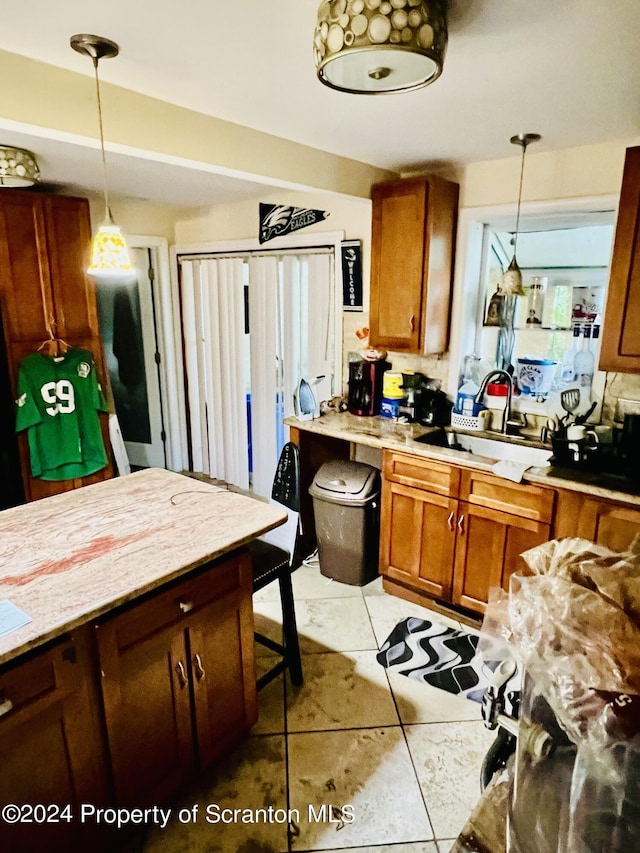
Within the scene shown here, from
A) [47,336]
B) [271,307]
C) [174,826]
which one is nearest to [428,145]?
[271,307]

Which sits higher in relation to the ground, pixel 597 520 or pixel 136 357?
pixel 136 357

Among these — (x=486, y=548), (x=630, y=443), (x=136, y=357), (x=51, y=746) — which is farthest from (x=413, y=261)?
(x=136, y=357)

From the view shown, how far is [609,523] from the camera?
2.20m

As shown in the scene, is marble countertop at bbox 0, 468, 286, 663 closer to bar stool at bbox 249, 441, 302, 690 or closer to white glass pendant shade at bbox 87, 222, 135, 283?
bar stool at bbox 249, 441, 302, 690

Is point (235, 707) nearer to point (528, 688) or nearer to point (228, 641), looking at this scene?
point (228, 641)

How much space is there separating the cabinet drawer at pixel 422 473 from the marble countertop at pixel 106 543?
3.45 ft

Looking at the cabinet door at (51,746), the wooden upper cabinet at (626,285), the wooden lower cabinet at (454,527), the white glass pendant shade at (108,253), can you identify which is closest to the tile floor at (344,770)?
the cabinet door at (51,746)

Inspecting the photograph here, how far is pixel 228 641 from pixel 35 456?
228cm

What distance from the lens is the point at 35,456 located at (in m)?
3.41

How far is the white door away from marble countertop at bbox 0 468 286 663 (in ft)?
8.81

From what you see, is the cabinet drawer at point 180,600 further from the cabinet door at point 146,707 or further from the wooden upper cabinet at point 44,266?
the wooden upper cabinet at point 44,266

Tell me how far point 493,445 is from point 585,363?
2.11 feet

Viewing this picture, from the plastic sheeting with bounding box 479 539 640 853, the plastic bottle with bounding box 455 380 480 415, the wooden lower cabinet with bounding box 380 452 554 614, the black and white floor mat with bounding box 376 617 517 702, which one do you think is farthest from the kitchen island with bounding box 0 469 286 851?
the plastic bottle with bounding box 455 380 480 415

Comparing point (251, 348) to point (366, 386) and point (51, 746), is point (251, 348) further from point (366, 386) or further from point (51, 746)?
point (51, 746)
